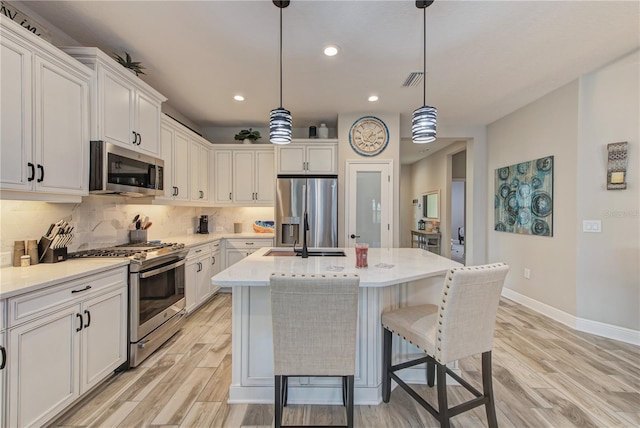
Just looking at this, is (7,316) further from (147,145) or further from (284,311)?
(147,145)

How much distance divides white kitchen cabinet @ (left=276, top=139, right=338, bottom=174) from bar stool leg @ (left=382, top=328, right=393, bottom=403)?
2866 millimetres

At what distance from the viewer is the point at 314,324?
1.45 meters

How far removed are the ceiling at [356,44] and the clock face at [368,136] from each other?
1.76 ft

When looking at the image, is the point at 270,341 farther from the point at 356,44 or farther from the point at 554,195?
the point at 554,195

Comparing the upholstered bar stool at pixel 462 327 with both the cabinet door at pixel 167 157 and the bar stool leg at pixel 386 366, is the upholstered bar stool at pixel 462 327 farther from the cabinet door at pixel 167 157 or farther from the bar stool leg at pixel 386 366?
the cabinet door at pixel 167 157

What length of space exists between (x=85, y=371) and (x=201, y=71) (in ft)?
9.20

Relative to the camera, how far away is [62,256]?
7.13ft

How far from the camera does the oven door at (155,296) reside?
2.36m

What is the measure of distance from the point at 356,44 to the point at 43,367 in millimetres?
3144

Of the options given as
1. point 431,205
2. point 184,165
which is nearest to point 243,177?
point 184,165

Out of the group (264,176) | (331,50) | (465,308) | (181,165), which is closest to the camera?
(465,308)

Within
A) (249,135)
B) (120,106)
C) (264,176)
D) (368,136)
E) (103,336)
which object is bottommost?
(103,336)

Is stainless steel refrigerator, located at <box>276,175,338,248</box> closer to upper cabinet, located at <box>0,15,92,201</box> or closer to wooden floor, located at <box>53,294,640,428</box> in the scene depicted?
wooden floor, located at <box>53,294,640,428</box>

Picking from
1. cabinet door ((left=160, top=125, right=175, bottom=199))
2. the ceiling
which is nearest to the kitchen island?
the ceiling
